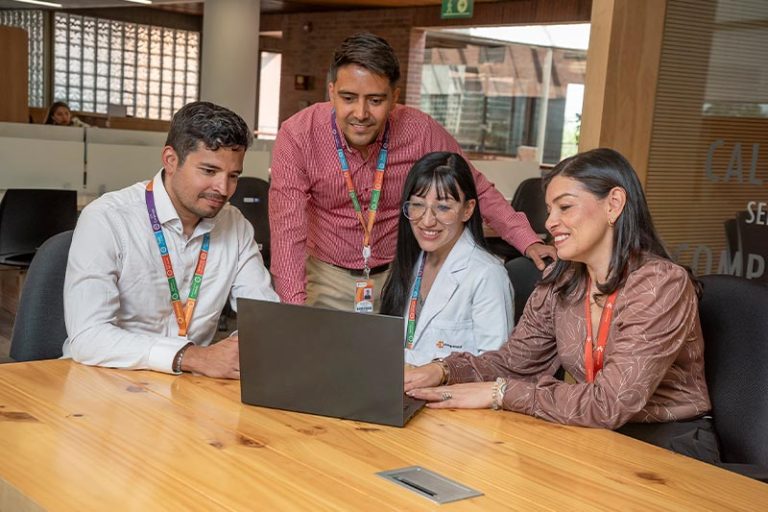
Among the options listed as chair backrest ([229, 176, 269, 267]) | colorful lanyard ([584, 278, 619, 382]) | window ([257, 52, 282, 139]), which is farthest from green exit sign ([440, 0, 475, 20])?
window ([257, 52, 282, 139])

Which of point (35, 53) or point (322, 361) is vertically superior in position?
point (35, 53)

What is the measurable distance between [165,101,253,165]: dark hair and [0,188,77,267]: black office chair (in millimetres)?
3631

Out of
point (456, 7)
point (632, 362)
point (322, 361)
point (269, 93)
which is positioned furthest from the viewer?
point (269, 93)

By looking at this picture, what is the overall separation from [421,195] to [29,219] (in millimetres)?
3841

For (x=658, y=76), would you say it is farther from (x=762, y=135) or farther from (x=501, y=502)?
(x=501, y=502)

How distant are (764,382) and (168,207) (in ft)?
4.84

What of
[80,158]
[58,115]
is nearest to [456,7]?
[80,158]

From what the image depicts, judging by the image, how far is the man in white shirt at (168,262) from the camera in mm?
2084

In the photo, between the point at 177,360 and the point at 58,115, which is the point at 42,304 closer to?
the point at 177,360

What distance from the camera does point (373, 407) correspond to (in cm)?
177

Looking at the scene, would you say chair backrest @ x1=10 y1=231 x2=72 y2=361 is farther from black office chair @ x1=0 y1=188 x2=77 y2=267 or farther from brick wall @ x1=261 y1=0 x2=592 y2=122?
brick wall @ x1=261 y1=0 x2=592 y2=122

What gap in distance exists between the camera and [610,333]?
2.01 metres

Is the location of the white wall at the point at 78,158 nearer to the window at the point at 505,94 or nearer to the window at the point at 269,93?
the window at the point at 505,94

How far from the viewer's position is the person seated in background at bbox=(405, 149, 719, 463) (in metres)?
1.89
